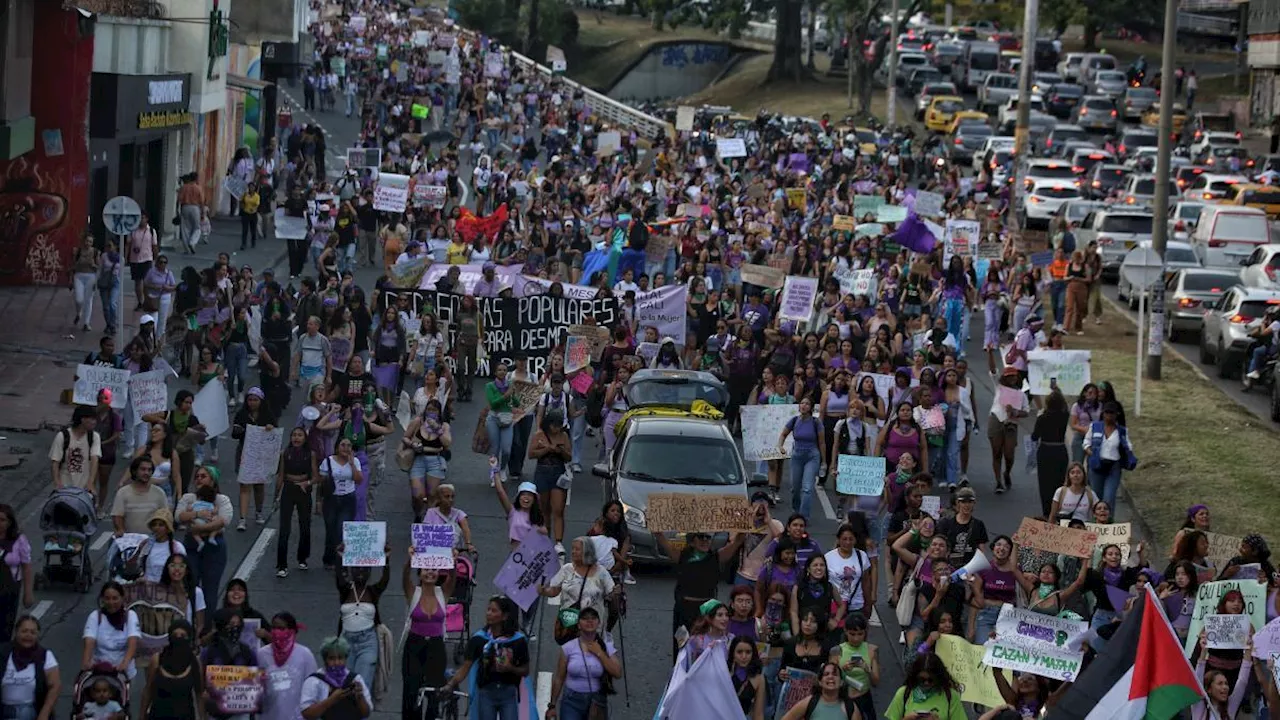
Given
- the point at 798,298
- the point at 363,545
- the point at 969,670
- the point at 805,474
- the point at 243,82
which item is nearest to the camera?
the point at 969,670

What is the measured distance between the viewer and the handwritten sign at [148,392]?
2041 cm

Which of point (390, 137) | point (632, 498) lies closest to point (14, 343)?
point (632, 498)

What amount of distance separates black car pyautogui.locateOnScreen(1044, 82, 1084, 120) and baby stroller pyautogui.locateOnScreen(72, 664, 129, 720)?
6533 cm

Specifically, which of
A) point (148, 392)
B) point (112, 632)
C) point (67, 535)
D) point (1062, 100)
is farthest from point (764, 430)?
point (1062, 100)

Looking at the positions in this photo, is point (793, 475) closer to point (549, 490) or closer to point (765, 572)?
point (549, 490)

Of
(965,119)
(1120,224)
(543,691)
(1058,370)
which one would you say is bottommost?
(543,691)

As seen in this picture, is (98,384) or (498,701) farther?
(98,384)

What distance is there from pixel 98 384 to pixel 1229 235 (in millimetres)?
25929

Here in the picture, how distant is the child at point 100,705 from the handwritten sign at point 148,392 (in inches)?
324

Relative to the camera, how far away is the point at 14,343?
28422 millimetres

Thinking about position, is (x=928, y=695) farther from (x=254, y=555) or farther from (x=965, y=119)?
(x=965, y=119)

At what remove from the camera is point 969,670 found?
14.0m

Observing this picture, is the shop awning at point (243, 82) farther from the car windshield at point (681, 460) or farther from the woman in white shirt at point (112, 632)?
the woman in white shirt at point (112, 632)

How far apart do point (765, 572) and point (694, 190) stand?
25.3 m
